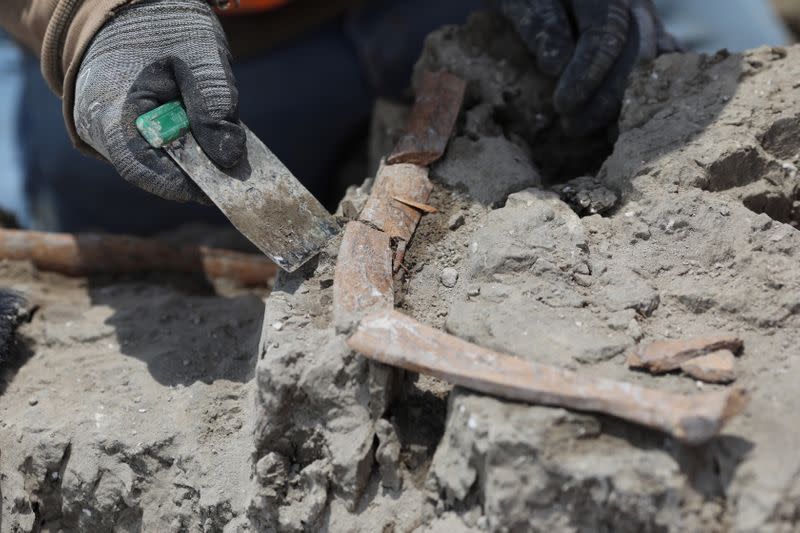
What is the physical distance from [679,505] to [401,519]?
534mm

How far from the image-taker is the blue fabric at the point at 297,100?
3.06 m

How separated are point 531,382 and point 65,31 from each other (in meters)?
1.55

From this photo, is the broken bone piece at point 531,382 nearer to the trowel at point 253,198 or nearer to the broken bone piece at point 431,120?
the trowel at point 253,198

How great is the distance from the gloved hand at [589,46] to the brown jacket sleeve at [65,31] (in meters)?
1.14

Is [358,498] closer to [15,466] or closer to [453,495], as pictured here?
[453,495]

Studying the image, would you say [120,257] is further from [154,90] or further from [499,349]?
[499,349]

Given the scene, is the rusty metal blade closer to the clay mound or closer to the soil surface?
the clay mound

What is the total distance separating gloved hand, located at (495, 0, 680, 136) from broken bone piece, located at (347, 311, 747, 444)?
39.7 inches

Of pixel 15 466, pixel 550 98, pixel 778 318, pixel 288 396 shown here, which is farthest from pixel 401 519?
pixel 550 98

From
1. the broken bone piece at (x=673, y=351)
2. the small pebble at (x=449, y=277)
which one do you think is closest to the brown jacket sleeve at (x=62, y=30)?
the small pebble at (x=449, y=277)

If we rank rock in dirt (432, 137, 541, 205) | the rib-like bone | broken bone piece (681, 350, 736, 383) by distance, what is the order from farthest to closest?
the rib-like bone < rock in dirt (432, 137, 541, 205) < broken bone piece (681, 350, 736, 383)

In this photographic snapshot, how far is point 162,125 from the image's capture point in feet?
5.89

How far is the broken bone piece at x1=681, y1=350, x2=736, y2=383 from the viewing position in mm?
1390

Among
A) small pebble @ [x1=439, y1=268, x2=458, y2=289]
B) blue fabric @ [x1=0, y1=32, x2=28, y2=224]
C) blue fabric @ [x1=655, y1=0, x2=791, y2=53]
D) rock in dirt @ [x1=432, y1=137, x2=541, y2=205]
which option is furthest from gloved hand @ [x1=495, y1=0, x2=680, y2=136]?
blue fabric @ [x1=0, y1=32, x2=28, y2=224]
